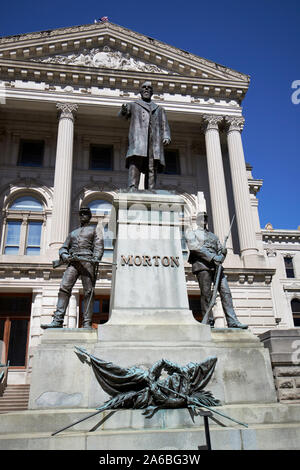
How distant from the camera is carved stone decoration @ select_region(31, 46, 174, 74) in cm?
2697

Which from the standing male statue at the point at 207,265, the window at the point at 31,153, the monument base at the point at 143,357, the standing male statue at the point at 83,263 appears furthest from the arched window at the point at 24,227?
the monument base at the point at 143,357

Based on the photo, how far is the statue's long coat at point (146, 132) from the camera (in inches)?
306

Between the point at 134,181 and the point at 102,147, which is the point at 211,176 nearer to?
the point at 102,147

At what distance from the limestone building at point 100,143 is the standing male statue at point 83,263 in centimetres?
1468

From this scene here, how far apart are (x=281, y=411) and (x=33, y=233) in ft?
72.6

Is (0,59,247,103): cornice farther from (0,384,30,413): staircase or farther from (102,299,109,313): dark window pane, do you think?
(0,384,30,413): staircase

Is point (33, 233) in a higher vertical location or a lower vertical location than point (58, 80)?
lower

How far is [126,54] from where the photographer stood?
2819cm

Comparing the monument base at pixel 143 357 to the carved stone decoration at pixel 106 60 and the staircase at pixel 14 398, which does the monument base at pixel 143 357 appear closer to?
the staircase at pixel 14 398

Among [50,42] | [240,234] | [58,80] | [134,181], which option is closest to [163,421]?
[134,181]

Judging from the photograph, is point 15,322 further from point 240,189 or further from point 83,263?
Answer: point 83,263

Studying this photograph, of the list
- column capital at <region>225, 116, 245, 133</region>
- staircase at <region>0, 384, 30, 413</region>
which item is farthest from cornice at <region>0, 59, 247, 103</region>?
staircase at <region>0, 384, 30, 413</region>

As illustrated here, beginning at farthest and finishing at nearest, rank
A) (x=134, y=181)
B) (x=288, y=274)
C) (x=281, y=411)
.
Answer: (x=288, y=274)
(x=134, y=181)
(x=281, y=411)

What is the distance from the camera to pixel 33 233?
25.2 metres
